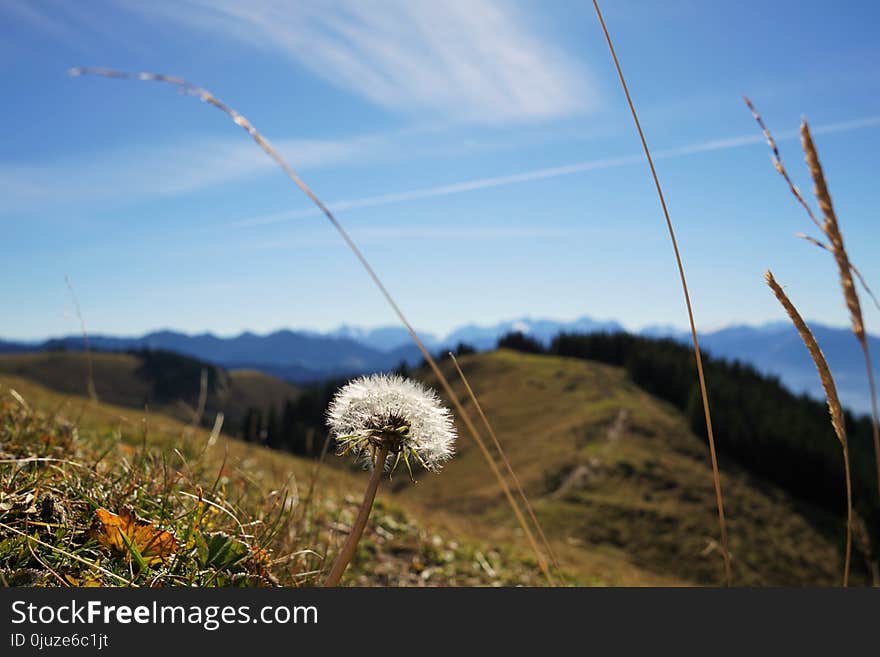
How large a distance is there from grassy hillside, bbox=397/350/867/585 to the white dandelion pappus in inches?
1070

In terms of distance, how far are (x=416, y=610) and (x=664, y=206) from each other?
151cm

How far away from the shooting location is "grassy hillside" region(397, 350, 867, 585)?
115ft

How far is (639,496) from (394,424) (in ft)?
139

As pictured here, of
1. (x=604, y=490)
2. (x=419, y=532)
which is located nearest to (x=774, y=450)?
(x=604, y=490)

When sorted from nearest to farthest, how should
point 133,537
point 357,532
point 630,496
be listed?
point 357,532 < point 133,537 < point 630,496

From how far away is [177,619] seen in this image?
5.06 feet

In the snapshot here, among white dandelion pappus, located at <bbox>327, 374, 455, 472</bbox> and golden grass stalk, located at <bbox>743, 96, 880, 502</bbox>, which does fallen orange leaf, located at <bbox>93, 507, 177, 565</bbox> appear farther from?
golden grass stalk, located at <bbox>743, 96, 880, 502</bbox>

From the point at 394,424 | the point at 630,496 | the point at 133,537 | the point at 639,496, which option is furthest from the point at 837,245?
the point at 639,496

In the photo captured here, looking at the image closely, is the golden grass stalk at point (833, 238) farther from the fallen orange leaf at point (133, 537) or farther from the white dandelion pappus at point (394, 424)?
the fallen orange leaf at point (133, 537)

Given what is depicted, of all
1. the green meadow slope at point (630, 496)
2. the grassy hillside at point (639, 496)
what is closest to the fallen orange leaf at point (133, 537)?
the green meadow slope at point (630, 496)

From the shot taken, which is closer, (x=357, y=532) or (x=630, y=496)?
(x=357, y=532)

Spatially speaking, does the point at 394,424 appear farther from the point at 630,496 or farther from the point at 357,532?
the point at 630,496

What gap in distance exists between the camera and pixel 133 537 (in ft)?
6.68

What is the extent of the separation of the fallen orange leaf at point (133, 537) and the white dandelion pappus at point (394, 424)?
0.81m
